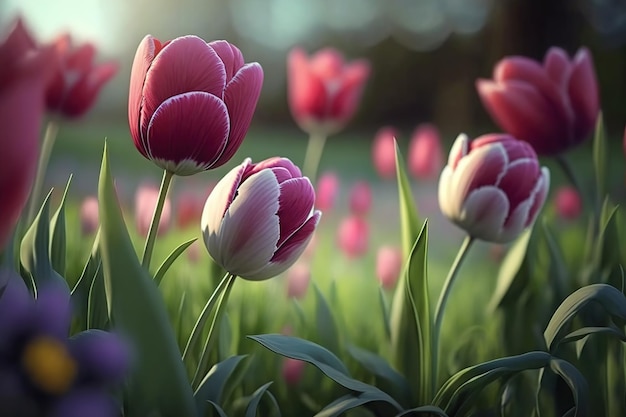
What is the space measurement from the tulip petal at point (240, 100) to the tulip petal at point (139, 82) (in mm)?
35

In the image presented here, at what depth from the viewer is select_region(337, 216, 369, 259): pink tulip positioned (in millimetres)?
727

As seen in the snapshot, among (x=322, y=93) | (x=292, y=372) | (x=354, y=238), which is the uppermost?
(x=322, y=93)

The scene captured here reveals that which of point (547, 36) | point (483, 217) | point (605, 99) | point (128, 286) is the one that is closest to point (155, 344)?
point (128, 286)

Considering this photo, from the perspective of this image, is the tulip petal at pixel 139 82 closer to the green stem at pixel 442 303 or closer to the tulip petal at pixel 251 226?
the tulip petal at pixel 251 226

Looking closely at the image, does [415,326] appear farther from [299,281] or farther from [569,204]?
[569,204]

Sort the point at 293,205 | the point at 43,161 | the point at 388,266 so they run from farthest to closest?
the point at 388,266
the point at 43,161
the point at 293,205

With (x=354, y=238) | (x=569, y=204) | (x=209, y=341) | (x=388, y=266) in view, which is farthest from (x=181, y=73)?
(x=569, y=204)

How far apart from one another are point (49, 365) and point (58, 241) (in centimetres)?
17

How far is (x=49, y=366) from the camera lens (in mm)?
229

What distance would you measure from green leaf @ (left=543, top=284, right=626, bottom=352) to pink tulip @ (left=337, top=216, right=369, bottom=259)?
360mm

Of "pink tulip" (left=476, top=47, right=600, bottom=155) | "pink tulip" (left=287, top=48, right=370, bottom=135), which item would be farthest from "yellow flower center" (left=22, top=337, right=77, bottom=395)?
"pink tulip" (left=287, top=48, right=370, bottom=135)

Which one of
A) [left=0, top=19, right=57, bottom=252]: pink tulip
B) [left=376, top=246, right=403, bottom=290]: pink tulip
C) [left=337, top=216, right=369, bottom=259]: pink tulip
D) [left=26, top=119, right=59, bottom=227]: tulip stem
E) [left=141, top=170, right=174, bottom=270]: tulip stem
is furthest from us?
[left=337, top=216, right=369, bottom=259]: pink tulip

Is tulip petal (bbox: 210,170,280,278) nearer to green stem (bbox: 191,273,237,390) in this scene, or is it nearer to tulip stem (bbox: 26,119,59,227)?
green stem (bbox: 191,273,237,390)

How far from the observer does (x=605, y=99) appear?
80 centimetres
